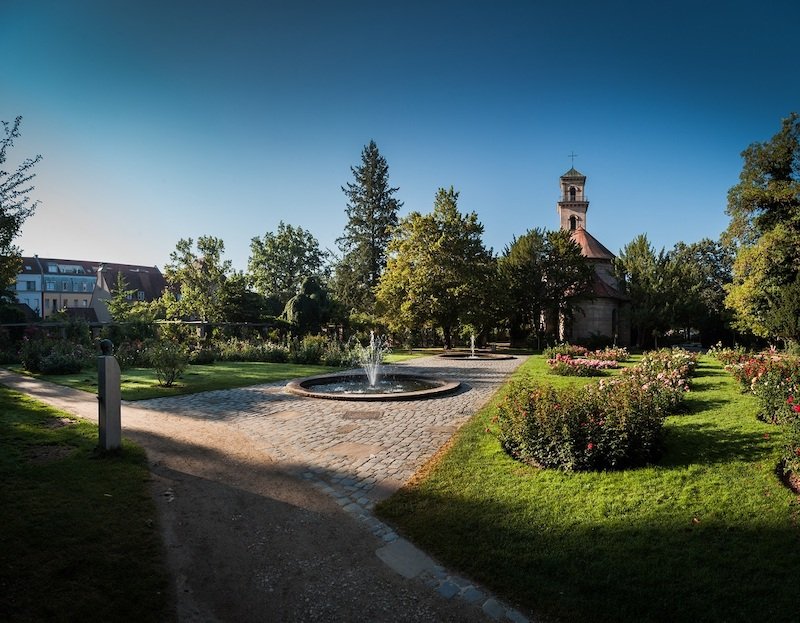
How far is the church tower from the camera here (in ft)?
147

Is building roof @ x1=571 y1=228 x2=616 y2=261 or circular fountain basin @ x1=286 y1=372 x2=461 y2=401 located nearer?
circular fountain basin @ x1=286 y1=372 x2=461 y2=401

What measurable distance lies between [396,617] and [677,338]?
50200 mm

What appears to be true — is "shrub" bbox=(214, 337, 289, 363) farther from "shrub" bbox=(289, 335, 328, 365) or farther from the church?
the church

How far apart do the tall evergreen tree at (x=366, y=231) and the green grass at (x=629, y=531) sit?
36.0 meters

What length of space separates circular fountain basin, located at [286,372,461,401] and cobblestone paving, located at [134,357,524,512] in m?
0.25

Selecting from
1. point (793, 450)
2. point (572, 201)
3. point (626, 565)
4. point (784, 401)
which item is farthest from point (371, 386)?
point (572, 201)

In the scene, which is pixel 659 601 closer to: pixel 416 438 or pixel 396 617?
pixel 396 617

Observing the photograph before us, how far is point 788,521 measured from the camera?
13.1ft

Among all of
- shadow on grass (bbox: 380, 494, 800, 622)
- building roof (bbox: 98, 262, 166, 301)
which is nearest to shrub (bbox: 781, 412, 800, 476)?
shadow on grass (bbox: 380, 494, 800, 622)

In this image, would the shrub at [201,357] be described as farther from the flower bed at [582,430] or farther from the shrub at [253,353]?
the flower bed at [582,430]

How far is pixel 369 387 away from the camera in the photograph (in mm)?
12766

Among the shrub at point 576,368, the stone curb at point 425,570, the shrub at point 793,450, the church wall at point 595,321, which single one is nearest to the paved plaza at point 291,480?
the stone curb at point 425,570

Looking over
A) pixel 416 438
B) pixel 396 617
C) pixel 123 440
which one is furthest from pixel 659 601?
pixel 123 440

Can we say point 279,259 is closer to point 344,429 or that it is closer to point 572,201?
point 572,201
